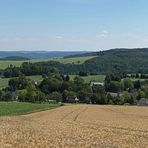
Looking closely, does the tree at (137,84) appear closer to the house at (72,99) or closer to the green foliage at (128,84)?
the green foliage at (128,84)

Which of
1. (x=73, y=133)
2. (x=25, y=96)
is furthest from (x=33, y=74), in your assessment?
(x=73, y=133)

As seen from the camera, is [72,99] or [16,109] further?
[72,99]

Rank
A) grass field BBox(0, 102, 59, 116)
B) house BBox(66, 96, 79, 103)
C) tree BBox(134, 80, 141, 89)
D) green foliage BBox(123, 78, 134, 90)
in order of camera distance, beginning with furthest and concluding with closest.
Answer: green foliage BBox(123, 78, 134, 90) → tree BBox(134, 80, 141, 89) → house BBox(66, 96, 79, 103) → grass field BBox(0, 102, 59, 116)

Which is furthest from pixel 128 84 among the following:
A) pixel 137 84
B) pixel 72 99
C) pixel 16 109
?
pixel 16 109

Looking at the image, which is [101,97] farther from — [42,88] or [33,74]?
[33,74]

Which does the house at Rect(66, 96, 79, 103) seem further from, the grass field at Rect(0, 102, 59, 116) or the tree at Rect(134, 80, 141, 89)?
the grass field at Rect(0, 102, 59, 116)

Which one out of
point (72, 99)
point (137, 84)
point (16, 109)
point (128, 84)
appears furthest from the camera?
point (137, 84)

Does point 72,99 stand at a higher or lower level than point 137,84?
lower

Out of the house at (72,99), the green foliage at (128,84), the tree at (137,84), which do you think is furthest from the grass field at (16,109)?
the tree at (137,84)

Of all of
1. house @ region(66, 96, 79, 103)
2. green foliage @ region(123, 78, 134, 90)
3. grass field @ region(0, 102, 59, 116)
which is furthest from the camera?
green foliage @ region(123, 78, 134, 90)

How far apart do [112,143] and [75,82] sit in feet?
391

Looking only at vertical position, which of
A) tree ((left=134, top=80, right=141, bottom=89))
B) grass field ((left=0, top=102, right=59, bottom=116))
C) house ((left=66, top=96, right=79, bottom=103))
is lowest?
house ((left=66, top=96, right=79, bottom=103))

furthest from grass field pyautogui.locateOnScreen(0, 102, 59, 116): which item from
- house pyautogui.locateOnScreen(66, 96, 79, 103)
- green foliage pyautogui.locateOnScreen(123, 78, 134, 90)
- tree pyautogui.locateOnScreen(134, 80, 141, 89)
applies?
tree pyautogui.locateOnScreen(134, 80, 141, 89)

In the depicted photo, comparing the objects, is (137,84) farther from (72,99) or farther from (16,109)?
(16,109)
